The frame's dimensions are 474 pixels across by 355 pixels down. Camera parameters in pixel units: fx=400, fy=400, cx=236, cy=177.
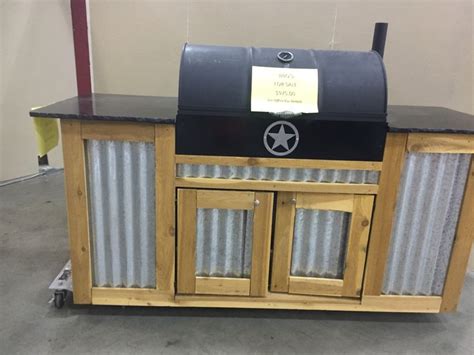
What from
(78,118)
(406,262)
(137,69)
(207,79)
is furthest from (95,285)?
(137,69)

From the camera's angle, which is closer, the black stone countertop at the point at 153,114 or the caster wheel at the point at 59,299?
the black stone countertop at the point at 153,114

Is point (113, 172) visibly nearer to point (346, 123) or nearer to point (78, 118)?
point (78, 118)

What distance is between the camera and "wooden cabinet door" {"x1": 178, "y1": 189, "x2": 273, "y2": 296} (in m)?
1.59

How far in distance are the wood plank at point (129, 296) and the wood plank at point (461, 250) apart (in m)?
1.19

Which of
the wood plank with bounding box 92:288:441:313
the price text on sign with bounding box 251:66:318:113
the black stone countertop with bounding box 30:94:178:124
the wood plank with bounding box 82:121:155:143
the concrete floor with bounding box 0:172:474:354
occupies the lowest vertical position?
the concrete floor with bounding box 0:172:474:354

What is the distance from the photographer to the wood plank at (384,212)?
1.53 m

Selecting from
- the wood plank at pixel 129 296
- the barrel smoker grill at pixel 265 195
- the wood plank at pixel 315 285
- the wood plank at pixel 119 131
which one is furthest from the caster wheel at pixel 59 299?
the wood plank at pixel 315 285

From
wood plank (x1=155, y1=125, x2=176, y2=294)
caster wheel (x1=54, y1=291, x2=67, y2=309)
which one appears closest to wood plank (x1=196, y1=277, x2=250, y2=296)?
wood plank (x1=155, y1=125, x2=176, y2=294)

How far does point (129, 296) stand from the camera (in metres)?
1.70

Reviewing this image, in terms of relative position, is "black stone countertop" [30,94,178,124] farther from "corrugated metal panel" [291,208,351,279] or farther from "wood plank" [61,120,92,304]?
"corrugated metal panel" [291,208,351,279]

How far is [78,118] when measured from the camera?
146 cm

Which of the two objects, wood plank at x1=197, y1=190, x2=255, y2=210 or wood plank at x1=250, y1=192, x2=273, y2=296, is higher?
wood plank at x1=197, y1=190, x2=255, y2=210

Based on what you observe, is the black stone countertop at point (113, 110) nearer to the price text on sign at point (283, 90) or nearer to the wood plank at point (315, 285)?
the price text on sign at point (283, 90)

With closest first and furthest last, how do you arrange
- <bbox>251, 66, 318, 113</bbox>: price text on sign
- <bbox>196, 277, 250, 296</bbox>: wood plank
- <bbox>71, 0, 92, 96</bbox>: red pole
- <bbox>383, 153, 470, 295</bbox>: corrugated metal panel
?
1. <bbox>251, 66, 318, 113</bbox>: price text on sign
2. <bbox>383, 153, 470, 295</bbox>: corrugated metal panel
3. <bbox>196, 277, 250, 296</bbox>: wood plank
4. <bbox>71, 0, 92, 96</bbox>: red pole
